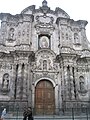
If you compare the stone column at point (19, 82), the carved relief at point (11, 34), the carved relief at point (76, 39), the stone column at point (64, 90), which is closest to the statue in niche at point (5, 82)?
the stone column at point (19, 82)

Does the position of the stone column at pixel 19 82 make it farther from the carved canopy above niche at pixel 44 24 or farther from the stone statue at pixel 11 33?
the carved canopy above niche at pixel 44 24

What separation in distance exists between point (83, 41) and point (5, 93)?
9.80 metres

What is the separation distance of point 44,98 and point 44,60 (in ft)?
12.3

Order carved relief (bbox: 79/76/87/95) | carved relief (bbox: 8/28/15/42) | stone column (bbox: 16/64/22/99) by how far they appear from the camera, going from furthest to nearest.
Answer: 1. carved relief (bbox: 8/28/15/42)
2. carved relief (bbox: 79/76/87/95)
3. stone column (bbox: 16/64/22/99)

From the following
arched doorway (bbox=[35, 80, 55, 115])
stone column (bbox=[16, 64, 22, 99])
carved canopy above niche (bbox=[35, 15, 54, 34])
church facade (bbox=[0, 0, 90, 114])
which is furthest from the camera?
carved canopy above niche (bbox=[35, 15, 54, 34])

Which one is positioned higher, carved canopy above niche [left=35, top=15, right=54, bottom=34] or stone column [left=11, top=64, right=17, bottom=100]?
carved canopy above niche [left=35, top=15, right=54, bottom=34]

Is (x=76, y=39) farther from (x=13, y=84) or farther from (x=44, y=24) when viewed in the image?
(x=13, y=84)

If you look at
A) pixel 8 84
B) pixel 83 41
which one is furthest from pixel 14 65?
pixel 83 41

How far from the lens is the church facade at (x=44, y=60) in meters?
16.3

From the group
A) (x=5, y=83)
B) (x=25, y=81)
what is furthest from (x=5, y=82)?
(x=25, y=81)

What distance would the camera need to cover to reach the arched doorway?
53.2 ft

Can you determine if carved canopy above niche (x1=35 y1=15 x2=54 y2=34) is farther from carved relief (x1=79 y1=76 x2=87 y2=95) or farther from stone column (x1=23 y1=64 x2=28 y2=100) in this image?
carved relief (x1=79 y1=76 x2=87 y2=95)

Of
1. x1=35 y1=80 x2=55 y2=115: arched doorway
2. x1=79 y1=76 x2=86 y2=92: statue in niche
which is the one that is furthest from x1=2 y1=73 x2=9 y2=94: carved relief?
x1=79 y1=76 x2=86 y2=92: statue in niche

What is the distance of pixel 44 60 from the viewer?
704 inches
